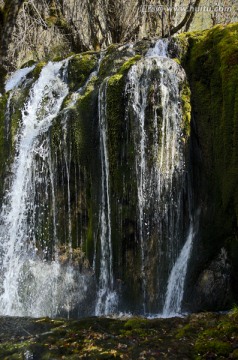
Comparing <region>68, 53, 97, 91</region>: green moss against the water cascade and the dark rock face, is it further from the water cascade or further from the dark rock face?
the dark rock face

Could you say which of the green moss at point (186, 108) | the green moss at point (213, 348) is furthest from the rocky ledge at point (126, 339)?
the green moss at point (186, 108)

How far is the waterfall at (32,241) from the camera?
7332 millimetres

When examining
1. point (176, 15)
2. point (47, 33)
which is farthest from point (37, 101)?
point (176, 15)

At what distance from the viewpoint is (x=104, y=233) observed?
7121 millimetres

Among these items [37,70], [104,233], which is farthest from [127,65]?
[104,233]

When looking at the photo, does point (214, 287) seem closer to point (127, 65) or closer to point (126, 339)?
point (126, 339)

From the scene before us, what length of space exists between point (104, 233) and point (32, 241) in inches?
56.5

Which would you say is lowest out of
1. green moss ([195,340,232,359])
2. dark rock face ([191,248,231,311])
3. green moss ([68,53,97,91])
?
green moss ([195,340,232,359])

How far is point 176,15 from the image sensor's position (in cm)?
1386

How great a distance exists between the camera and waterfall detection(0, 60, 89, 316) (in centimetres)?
733

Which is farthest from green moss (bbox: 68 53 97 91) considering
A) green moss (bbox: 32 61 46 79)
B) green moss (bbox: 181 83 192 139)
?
green moss (bbox: 181 83 192 139)

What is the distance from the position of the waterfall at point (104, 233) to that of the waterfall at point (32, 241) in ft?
1.49

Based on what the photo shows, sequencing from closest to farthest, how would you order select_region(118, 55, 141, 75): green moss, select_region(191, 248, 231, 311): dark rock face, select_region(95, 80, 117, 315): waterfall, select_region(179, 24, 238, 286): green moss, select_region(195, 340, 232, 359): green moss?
select_region(195, 340, 232, 359): green moss
select_region(191, 248, 231, 311): dark rock face
select_region(179, 24, 238, 286): green moss
select_region(95, 80, 117, 315): waterfall
select_region(118, 55, 141, 75): green moss

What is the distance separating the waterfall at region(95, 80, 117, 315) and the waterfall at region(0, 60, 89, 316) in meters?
0.45
